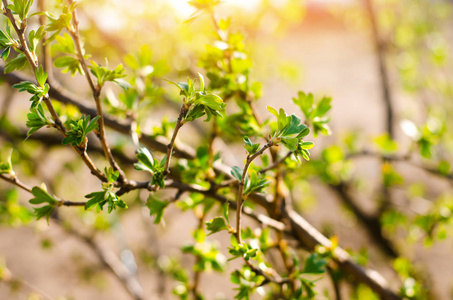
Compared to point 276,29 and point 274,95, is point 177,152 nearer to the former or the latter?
point 276,29

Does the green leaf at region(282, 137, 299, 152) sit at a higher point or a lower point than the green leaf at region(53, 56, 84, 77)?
lower

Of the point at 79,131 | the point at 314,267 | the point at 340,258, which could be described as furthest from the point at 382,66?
the point at 79,131

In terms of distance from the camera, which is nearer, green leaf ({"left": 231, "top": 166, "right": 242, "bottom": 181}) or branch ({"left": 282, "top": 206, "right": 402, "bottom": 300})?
green leaf ({"left": 231, "top": 166, "right": 242, "bottom": 181})

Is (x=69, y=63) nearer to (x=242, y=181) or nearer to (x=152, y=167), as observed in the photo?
(x=152, y=167)

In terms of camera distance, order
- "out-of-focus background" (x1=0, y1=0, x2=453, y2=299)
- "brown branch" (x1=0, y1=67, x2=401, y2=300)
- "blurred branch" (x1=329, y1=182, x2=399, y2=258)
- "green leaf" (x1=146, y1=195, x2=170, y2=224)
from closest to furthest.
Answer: "green leaf" (x1=146, y1=195, x2=170, y2=224) → "brown branch" (x1=0, y1=67, x2=401, y2=300) → "out-of-focus background" (x1=0, y1=0, x2=453, y2=299) → "blurred branch" (x1=329, y1=182, x2=399, y2=258)

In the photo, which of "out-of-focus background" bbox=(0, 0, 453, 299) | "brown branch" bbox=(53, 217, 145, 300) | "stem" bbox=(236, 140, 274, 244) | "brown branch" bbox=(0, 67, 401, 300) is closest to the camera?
"stem" bbox=(236, 140, 274, 244)

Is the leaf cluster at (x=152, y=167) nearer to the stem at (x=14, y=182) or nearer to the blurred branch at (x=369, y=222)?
the stem at (x=14, y=182)

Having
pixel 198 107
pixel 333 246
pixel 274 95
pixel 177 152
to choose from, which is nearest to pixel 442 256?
pixel 274 95

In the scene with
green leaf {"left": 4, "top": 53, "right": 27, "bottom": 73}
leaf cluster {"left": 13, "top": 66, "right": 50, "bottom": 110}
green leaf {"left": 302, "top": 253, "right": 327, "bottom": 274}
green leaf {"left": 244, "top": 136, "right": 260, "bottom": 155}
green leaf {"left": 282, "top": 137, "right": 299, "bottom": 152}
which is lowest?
green leaf {"left": 302, "top": 253, "right": 327, "bottom": 274}

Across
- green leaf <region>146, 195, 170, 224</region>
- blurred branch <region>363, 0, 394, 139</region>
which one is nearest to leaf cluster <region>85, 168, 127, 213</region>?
green leaf <region>146, 195, 170, 224</region>

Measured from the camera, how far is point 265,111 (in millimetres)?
2869

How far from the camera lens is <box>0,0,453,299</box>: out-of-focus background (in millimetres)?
1597

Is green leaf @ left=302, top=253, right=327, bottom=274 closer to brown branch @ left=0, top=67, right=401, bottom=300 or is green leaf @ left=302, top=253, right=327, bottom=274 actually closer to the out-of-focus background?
brown branch @ left=0, top=67, right=401, bottom=300

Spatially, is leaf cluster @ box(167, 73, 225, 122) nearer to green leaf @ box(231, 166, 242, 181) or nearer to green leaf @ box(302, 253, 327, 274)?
green leaf @ box(231, 166, 242, 181)
